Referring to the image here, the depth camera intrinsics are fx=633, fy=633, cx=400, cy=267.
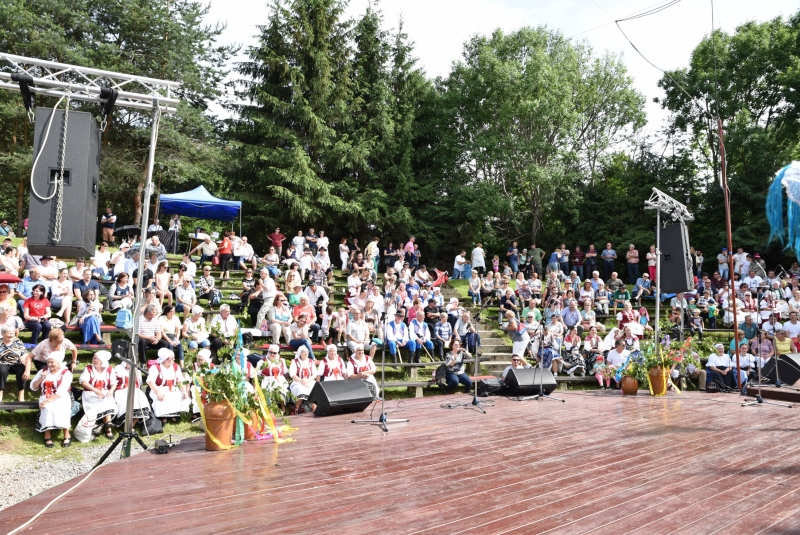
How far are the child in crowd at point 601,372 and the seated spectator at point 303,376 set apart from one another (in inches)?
203

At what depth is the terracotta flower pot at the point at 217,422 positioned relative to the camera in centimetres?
548

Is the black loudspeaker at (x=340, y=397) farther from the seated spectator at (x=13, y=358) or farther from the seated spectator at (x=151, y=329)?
the seated spectator at (x=13, y=358)

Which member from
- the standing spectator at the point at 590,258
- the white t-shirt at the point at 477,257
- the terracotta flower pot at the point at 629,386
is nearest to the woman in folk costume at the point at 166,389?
the terracotta flower pot at the point at 629,386

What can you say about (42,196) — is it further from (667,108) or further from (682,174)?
(667,108)

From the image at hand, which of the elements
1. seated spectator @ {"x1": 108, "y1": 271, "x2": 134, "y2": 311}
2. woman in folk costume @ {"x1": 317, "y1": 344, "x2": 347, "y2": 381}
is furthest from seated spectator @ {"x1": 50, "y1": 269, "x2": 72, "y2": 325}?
woman in folk costume @ {"x1": 317, "y1": 344, "x2": 347, "y2": 381}

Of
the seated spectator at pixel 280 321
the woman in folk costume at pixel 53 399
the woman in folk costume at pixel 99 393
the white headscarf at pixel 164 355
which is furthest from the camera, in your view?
the seated spectator at pixel 280 321

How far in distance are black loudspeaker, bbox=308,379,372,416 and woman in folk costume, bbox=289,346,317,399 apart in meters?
1.16

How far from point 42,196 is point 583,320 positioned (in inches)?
433

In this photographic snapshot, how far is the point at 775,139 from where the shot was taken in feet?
79.4

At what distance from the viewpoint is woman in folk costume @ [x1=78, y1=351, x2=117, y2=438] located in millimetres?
7789

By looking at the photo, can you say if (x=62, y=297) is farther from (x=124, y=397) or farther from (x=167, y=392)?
(x=167, y=392)

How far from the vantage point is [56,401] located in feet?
24.7

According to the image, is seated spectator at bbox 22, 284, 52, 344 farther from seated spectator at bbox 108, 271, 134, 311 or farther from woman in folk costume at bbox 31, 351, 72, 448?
woman in folk costume at bbox 31, 351, 72, 448

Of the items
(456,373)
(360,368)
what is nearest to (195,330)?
(360,368)
